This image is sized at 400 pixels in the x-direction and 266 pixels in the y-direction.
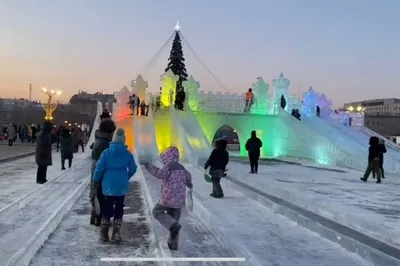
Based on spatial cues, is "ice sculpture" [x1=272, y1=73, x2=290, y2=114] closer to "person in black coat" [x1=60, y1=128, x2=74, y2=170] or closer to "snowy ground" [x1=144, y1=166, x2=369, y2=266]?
"person in black coat" [x1=60, y1=128, x2=74, y2=170]

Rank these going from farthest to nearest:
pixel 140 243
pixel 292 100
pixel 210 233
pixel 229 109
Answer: pixel 292 100 < pixel 229 109 < pixel 210 233 < pixel 140 243

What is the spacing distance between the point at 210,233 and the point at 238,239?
649 mm

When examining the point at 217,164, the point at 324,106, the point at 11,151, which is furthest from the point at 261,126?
the point at 217,164

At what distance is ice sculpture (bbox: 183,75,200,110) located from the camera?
119 ft

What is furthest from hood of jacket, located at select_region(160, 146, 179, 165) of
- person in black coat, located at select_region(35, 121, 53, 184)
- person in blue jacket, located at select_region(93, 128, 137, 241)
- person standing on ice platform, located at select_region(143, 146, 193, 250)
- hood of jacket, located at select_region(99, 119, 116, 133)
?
person in black coat, located at select_region(35, 121, 53, 184)

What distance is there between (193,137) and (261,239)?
18.5m

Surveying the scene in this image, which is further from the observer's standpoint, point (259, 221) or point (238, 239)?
point (259, 221)

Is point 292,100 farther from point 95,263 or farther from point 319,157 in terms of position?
point 95,263

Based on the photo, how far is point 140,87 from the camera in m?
33.2

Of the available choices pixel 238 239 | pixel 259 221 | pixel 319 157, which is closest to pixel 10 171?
pixel 259 221

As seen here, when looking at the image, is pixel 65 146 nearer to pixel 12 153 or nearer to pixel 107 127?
pixel 12 153

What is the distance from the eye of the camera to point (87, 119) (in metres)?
124

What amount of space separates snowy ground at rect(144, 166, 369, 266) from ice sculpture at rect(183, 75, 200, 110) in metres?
25.0

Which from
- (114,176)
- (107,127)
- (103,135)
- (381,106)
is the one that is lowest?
(114,176)
